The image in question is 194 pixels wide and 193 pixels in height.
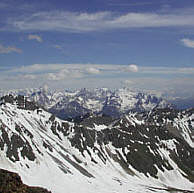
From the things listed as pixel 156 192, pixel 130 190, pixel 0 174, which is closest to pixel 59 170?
pixel 130 190

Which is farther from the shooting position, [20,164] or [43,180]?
[20,164]

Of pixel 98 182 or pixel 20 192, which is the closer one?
pixel 20 192

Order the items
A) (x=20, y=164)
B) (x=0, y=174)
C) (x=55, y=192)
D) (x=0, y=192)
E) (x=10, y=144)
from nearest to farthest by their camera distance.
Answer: (x=0, y=192) → (x=0, y=174) → (x=55, y=192) → (x=20, y=164) → (x=10, y=144)

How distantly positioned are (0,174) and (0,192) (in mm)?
6367

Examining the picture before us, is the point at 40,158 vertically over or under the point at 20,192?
under

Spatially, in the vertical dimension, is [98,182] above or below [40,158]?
below

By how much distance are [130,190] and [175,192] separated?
37.4 metres

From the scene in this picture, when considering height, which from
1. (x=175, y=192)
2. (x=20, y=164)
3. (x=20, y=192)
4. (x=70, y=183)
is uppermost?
(x=20, y=192)

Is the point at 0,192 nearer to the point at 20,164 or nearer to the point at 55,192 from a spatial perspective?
the point at 55,192

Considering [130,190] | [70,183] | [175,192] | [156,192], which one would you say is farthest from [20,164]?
[175,192]

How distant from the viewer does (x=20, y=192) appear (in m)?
47.5

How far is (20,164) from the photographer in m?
179

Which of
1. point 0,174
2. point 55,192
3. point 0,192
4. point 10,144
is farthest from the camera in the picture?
point 10,144

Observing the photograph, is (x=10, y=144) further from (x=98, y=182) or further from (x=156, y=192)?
(x=156, y=192)
